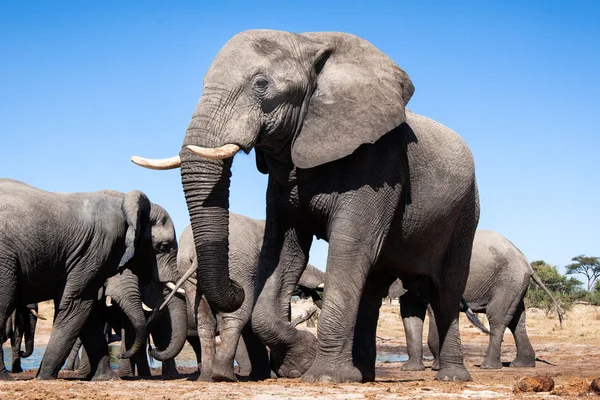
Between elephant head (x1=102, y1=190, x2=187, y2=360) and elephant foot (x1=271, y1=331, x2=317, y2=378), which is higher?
elephant head (x1=102, y1=190, x2=187, y2=360)

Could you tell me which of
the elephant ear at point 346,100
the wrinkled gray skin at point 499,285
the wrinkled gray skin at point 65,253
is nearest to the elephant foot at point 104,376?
the wrinkled gray skin at point 65,253

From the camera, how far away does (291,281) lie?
26.6 ft

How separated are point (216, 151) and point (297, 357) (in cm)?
216

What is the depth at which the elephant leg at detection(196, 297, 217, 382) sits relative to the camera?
1048cm

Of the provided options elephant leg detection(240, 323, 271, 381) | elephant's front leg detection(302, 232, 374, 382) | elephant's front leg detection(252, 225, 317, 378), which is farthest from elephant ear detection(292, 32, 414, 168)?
elephant leg detection(240, 323, 271, 381)

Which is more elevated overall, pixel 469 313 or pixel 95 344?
pixel 469 313

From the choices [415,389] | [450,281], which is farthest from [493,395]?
[450,281]

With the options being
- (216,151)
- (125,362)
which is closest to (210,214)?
(216,151)

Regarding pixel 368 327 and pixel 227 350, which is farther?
pixel 227 350

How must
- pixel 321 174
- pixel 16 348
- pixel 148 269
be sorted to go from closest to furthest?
pixel 321 174 → pixel 148 269 → pixel 16 348

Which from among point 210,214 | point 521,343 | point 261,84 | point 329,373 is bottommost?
point 329,373

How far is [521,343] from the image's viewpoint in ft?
50.0

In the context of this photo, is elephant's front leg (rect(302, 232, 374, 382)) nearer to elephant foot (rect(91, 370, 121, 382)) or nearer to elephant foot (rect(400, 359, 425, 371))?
elephant foot (rect(91, 370, 121, 382))

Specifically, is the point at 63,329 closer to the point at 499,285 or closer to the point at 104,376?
the point at 104,376
